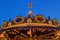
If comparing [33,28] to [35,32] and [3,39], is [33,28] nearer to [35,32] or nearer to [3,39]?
[35,32]

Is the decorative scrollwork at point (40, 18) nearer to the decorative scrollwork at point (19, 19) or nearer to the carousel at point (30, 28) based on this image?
the carousel at point (30, 28)

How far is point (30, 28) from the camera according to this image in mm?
19984

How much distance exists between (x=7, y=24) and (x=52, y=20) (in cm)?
455

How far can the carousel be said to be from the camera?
20203mm

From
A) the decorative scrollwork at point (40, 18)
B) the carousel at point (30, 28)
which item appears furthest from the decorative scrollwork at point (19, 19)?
the decorative scrollwork at point (40, 18)

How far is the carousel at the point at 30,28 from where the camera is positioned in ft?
66.3

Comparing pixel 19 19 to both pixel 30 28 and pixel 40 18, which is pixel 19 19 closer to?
pixel 30 28

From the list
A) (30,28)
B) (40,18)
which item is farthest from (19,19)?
(40,18)

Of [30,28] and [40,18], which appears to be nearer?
[30,28]

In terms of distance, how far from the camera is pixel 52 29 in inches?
802

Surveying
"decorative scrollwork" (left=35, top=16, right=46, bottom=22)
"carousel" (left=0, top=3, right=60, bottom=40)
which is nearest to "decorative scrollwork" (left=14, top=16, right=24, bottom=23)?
"carousel" (left=0, top=3, right=60, bottom=40)

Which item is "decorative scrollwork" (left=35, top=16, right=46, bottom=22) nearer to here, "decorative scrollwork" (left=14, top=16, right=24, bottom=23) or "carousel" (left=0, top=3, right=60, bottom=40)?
"carousel" (left=0, top=3, right=60, bottom=40)

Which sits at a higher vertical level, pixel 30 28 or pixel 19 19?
pixel 19 19

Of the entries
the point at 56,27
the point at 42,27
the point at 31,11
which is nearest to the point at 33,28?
the point at 42,27
